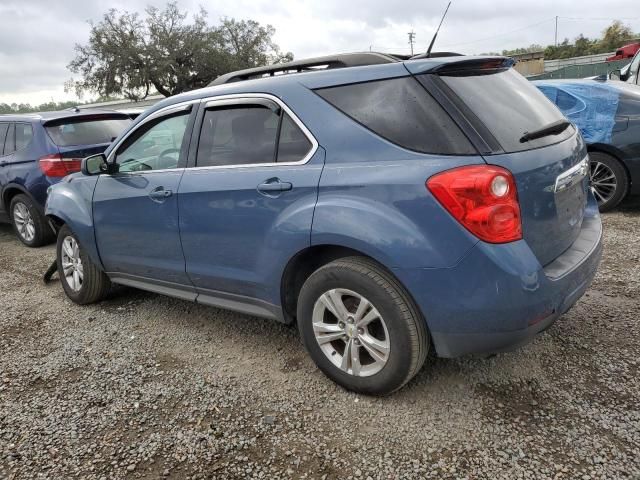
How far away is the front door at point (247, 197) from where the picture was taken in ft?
8.73

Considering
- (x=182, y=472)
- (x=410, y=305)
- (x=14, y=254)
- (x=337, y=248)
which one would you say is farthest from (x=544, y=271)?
(x=14, y=254)

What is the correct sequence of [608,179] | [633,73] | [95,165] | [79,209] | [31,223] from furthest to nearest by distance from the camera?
[633,73]
[31,223]
[608,179]
[79,209]
[95,165]

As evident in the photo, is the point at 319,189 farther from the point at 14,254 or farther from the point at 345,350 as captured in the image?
the point at 14,254

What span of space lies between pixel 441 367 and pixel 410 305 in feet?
2.41

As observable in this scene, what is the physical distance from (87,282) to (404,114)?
10.2 ft

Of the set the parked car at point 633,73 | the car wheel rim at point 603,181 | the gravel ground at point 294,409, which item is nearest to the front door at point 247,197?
the gravel ground at point 294,409

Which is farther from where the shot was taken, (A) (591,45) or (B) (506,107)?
(A) (591,45)

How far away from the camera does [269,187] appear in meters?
2.73

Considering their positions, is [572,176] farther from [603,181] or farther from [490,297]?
[603,181]

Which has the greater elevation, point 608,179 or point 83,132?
point 83,132

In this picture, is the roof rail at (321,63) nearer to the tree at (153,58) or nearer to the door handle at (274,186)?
the door handle at (274,186)

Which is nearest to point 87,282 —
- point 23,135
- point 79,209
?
point 79,209

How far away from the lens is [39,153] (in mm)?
6008

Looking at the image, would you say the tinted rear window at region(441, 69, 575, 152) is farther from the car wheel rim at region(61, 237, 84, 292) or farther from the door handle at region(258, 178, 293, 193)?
the car wheel rim at region(61, 237, 84, 292)
